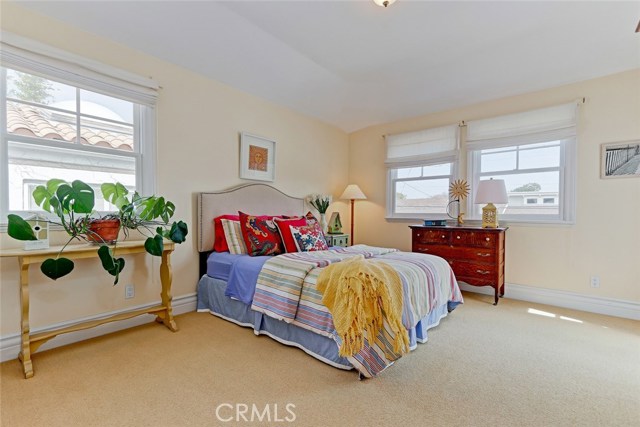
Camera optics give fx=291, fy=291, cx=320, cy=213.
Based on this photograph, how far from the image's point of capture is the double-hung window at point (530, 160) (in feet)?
10.7

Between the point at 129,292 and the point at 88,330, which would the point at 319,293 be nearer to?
the point at 129,292

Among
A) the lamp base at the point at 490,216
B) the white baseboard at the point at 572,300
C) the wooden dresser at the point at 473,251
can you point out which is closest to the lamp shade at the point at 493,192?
the lamp base at the point at 490,216

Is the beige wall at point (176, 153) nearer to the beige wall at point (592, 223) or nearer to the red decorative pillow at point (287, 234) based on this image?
the red decorative pillow at point (287, 234)

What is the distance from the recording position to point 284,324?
2.30 metres

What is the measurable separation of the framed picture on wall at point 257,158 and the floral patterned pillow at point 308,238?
1015 millimetres

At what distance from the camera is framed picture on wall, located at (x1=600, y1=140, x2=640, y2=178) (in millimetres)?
2912

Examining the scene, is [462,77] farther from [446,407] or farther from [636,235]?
[446,407]

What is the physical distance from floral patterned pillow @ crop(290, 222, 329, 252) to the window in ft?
4.91

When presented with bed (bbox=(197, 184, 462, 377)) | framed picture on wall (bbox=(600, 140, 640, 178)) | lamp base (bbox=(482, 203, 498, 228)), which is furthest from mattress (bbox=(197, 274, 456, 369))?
framed picture on wall (bbox=(600, 140, 640, 178))

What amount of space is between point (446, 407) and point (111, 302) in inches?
108

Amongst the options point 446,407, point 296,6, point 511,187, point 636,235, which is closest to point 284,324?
point 446,407

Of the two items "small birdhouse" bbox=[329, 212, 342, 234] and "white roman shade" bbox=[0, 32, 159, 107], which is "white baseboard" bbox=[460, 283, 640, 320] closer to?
"small birdhouse" bbox=[329, 212, 342, 234]

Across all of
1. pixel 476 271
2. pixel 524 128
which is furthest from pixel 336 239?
pixel 524 128

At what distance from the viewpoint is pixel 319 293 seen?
2.06 m
